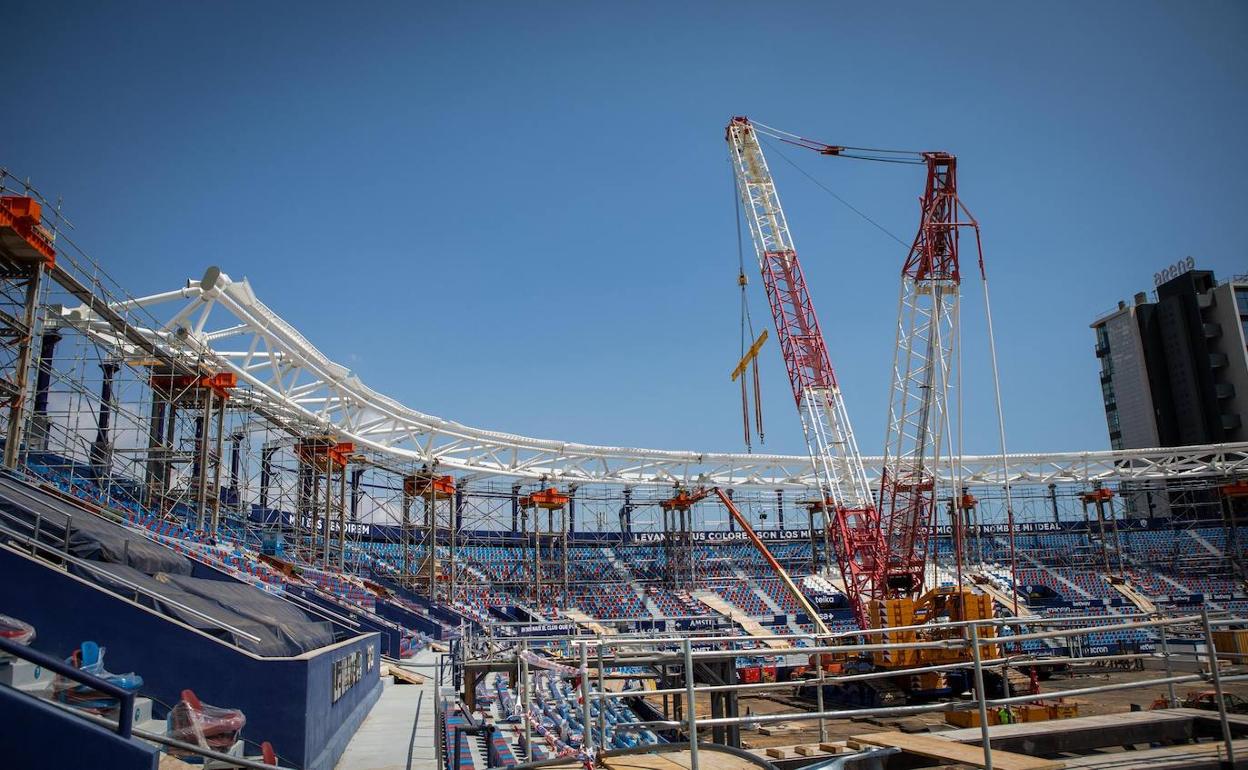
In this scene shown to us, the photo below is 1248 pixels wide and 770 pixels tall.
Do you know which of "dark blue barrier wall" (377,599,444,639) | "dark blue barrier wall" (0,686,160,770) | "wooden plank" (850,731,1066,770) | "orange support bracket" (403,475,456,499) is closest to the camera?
"wooden plank" (850,731,1066,770)

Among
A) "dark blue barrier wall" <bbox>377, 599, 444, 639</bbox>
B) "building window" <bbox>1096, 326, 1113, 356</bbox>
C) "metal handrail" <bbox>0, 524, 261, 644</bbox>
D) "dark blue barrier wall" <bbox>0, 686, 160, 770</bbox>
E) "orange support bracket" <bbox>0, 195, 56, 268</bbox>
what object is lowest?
"dark blue barrier wall" <bbox>377, 599, 444, 639</bbox>

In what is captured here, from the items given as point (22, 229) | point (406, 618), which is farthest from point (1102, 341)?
point (22, 229)

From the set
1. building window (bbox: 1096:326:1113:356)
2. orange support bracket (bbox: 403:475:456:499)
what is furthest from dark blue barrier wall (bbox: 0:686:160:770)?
building window (bbox: 1096:326:1113:356)

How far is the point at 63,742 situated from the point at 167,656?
11.9 ft

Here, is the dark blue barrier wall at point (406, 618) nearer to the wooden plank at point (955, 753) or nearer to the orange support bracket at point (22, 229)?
the orange support bracket at point (22, 229)

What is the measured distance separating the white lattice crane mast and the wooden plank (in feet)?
106

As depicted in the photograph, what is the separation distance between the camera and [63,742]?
645 centimetres

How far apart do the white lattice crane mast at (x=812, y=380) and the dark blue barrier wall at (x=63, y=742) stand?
34152 mm

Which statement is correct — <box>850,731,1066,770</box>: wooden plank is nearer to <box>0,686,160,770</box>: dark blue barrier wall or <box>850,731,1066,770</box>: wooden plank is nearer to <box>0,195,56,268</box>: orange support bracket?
<box>0,686,160,770</box>: dark blue barrier wall

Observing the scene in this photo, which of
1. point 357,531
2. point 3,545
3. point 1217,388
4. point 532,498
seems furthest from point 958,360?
point 1217,388

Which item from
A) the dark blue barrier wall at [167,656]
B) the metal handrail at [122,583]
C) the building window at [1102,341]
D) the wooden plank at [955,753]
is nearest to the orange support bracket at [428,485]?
the metal handrail at [122,583]

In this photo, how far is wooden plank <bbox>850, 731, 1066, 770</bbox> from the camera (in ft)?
17.9

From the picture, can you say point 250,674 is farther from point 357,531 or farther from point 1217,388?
point 1217,388

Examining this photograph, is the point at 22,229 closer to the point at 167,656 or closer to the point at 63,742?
the point at 167,656
